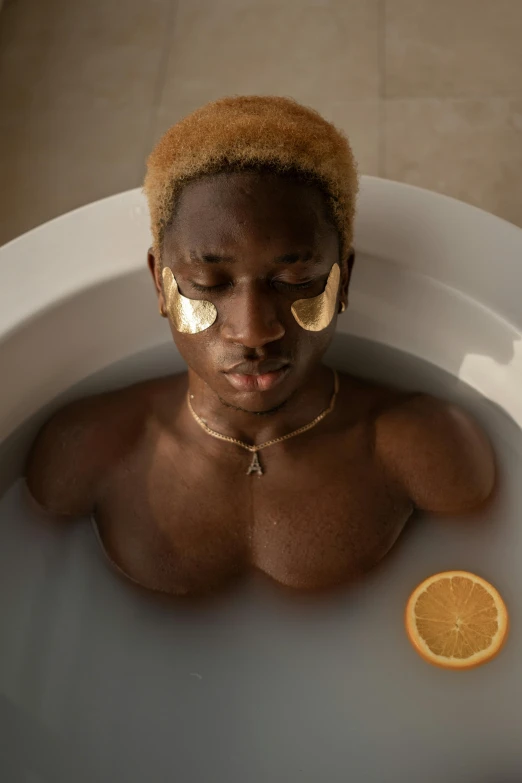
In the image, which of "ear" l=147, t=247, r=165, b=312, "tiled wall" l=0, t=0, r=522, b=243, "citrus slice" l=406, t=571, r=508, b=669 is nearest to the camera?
"ear" l=147, t=247, r=165, b=312

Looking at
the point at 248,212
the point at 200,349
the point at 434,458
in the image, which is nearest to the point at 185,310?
the point at 200,349

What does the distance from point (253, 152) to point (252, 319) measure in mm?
217

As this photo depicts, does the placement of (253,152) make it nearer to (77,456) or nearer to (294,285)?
(294,285)

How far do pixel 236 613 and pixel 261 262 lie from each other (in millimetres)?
632

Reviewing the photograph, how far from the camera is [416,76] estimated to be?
2275mm

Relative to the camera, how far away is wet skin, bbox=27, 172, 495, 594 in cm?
133

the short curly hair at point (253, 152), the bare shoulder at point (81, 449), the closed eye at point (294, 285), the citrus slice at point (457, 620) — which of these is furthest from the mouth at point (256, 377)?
the citrus slice at point (457, 620)

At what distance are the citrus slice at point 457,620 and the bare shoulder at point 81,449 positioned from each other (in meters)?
0.56

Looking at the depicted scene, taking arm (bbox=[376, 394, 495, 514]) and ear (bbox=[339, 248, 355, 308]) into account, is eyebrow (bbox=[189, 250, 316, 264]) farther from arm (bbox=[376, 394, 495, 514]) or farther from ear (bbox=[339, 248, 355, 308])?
arm (bbox=[376, 394, 495, 514])

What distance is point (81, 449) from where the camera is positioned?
143cm

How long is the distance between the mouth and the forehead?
0.17 m

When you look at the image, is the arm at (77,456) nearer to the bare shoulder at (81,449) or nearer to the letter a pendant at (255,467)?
the bare shoulder at (81,449)

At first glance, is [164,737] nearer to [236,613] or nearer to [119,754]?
[119,754]

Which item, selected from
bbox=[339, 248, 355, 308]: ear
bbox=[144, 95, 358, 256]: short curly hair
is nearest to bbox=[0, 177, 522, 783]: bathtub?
bbox=[339, 248, 355, 308]: ear
